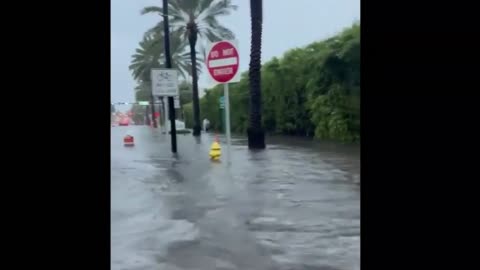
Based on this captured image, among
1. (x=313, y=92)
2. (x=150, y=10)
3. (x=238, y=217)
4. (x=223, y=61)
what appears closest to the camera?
(x=238, y=217)

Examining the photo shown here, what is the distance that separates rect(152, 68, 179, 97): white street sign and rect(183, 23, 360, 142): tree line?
19.8 feet

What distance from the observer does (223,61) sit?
15.0m

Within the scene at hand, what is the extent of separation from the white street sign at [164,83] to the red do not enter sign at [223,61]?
13.9ft

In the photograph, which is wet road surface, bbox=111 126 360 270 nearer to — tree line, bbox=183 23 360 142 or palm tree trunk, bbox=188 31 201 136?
tree line, bbox=183 23 360 142

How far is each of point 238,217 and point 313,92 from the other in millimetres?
16591

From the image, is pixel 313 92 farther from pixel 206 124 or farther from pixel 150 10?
pixel 206 124

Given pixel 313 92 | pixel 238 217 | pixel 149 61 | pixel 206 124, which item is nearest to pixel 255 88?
pixel 313 92

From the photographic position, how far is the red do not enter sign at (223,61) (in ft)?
48.2

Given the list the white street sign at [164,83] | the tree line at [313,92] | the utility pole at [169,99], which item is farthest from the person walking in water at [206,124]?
the white street sign at [164,83]

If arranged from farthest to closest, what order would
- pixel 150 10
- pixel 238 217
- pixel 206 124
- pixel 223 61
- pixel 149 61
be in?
1. pixel 149 61
2. pixel 206 124
3. pixel 150 10
4. pixel 223 61
5. pixel 238 217

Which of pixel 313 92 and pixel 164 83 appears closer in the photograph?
pixel 164 83

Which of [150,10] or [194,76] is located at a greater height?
[150,10]

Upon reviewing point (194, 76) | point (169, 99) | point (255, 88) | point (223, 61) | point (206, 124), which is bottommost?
point (206, 124)

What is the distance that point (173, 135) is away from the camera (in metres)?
19.8
